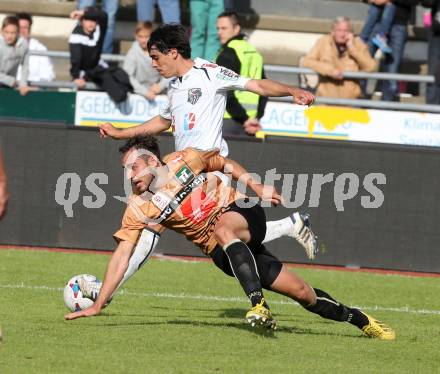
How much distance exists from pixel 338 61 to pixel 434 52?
1.64 metres

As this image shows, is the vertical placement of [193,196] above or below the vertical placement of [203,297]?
above

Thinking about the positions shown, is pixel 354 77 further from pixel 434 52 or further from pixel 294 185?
pixel 294 185

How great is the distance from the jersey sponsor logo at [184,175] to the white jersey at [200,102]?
1.82ft

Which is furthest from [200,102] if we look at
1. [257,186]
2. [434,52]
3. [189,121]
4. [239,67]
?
[434,52]

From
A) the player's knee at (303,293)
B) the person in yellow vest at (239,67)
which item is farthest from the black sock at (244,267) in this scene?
the person in yellow vest at (239,67)

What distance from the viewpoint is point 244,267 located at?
323 inches

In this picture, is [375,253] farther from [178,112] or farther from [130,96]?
[178,112]

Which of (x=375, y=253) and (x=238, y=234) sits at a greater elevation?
(x=238, y=234)

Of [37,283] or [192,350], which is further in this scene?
[37,283]

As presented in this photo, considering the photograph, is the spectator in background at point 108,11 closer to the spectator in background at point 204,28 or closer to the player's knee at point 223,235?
the spectator in background at point 204,28

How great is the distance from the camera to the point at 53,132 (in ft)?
47.1

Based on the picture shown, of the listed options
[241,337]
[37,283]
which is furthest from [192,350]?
[37,283]

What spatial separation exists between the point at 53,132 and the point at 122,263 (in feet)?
19.3

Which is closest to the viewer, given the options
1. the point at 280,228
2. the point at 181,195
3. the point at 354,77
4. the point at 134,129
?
the point at 181,195
